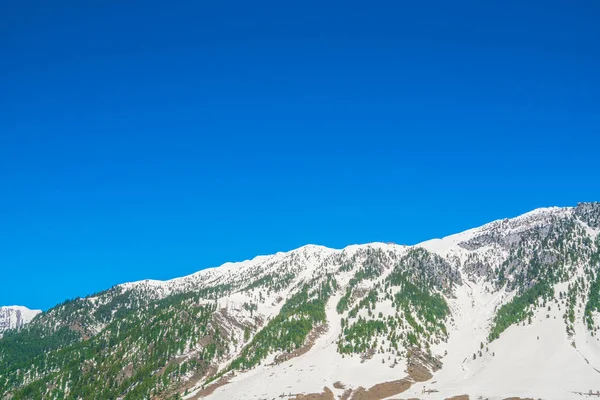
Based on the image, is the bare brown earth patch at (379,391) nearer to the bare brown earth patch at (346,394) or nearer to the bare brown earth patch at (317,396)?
the bare brown earth patch at (346,394)

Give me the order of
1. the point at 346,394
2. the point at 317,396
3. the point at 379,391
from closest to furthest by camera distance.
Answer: the point at 317,396 < the point at 346,394 < the point at 379,391

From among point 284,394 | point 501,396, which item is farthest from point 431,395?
point 284,394

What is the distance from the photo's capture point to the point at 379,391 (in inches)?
7589

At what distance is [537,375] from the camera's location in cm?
19838

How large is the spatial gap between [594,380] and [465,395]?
4709cm

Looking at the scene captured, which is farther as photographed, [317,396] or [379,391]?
[379,391]

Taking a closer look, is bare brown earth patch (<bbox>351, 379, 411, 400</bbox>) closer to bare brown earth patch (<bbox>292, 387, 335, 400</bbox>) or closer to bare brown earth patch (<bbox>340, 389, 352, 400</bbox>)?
bare brown earth patch (<bbox>340, 389, 352, 400</bbox>)

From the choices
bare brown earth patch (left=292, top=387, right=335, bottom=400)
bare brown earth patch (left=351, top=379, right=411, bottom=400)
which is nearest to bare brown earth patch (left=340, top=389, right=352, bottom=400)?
bare brown earth patch (left=351, top=379, right=411, bottom=400)

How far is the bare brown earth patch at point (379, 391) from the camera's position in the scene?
187375 mm

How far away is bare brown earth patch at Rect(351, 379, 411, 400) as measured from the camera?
18738cm

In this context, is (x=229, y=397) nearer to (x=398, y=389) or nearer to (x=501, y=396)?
(x=398, y=389)

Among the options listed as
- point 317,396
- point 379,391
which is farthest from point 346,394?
point 379,391

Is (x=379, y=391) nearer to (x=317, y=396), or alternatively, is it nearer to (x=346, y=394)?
(x=346, y=394)

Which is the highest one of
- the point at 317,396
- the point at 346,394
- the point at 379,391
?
the point at 317,396
